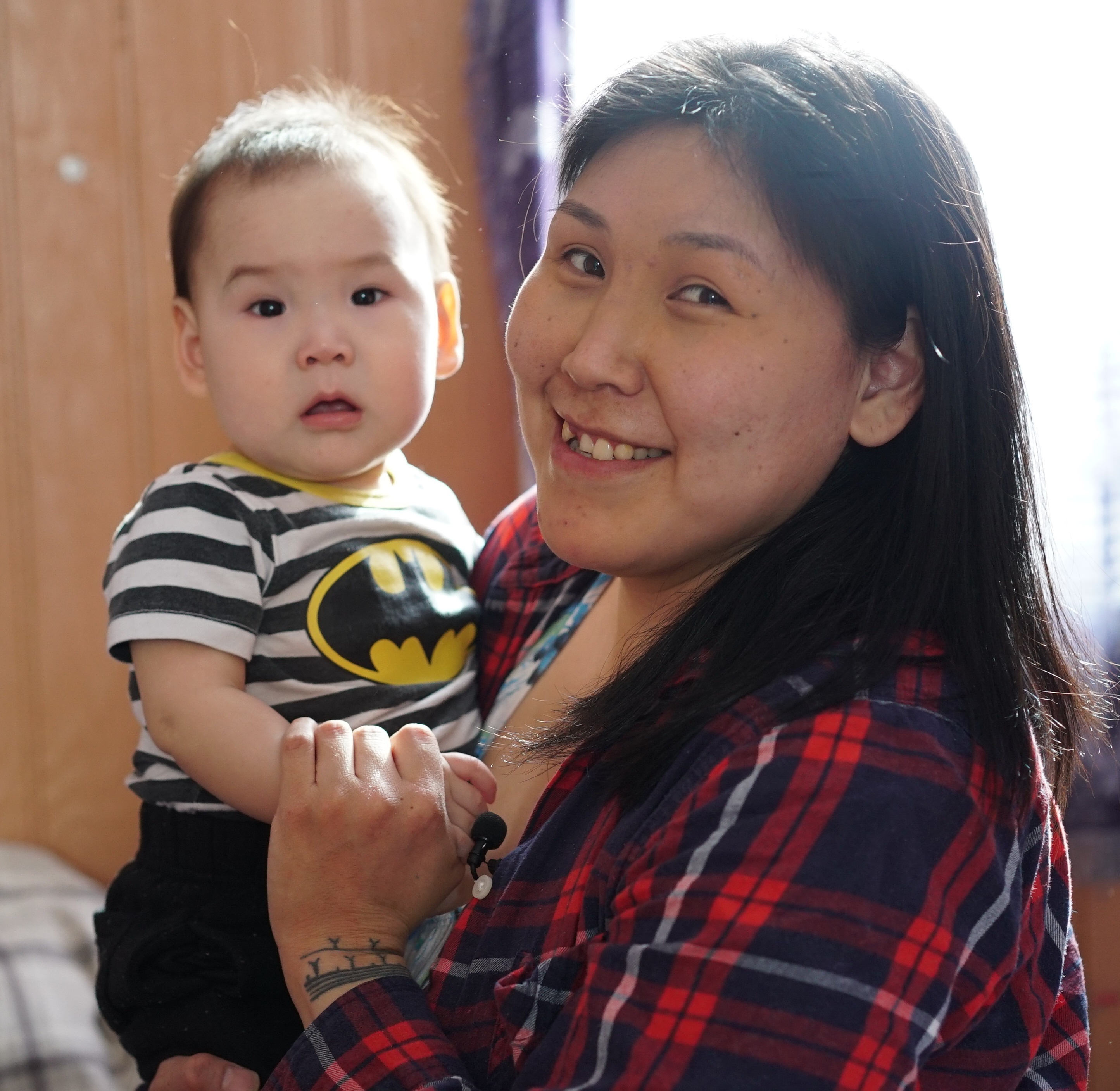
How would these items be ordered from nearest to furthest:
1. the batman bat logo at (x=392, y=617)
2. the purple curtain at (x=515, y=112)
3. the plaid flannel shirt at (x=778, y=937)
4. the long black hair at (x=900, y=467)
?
the plaid flannel shirt at (x=778, y=937) → the long black hair at (x=900, y=467) → the batman bat logo at (x=392, y=617) → the purple curtain at (x=515, y=112)

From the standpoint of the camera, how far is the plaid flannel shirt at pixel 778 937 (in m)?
0.71

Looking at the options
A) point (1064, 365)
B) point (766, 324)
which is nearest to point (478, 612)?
point (766, 324)

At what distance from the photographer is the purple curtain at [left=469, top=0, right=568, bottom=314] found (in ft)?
6.56

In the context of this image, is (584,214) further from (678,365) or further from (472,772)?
(472,772)

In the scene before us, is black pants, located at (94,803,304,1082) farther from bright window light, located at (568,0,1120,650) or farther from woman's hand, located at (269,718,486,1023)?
bright window light, located at (568,0,1120,650)

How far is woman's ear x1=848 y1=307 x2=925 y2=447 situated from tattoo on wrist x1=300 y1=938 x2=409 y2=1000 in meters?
0.59

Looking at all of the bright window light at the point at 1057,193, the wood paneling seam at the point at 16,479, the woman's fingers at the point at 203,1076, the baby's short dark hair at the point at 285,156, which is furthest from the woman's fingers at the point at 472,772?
the wood paneling seam at the point at 16,479

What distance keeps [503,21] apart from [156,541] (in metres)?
1.41

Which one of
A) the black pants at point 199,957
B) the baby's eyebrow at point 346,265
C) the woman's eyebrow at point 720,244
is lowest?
the black pants at point 199,957

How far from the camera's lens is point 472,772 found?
1.07m

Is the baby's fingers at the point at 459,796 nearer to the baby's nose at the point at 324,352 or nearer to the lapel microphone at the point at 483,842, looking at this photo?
the lapel microphone at the point at 483,842

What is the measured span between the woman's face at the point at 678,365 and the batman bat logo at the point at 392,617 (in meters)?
0.28

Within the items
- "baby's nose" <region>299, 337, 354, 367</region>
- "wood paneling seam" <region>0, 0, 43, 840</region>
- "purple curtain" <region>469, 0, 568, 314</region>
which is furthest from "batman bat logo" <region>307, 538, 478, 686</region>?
"wood paneling seam" <region>0, 0, 43, 840</region>

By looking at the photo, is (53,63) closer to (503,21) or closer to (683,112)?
(503,21)
